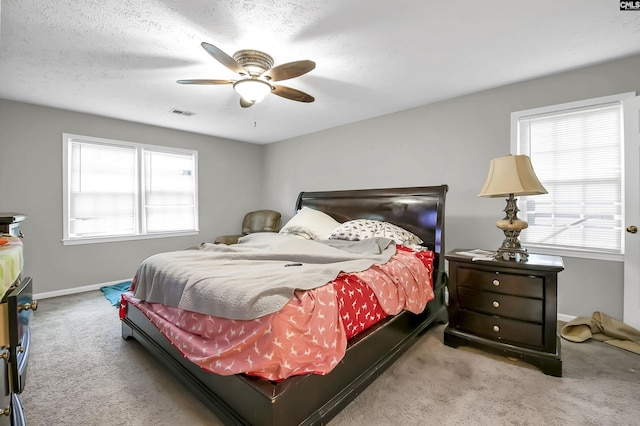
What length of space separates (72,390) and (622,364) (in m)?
3.79

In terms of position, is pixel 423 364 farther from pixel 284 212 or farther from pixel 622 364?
pixel 284 212

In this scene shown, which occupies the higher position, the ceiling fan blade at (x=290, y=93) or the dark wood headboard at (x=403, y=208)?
the ceiling fan blade at (x=290, y=93)

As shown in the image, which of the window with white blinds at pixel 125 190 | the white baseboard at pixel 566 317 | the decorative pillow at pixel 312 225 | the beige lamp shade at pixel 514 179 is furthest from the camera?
the window with white blinds at pixel 125 190

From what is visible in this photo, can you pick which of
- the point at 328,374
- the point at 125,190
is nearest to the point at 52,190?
the point at 125,190

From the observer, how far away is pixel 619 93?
2.49m

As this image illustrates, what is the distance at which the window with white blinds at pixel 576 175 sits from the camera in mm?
2553

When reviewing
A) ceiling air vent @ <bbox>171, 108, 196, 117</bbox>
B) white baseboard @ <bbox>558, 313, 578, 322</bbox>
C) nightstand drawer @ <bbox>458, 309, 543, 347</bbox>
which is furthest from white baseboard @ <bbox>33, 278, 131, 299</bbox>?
white baseboard @ <bbox>558, 313, 578, 322</bbox>

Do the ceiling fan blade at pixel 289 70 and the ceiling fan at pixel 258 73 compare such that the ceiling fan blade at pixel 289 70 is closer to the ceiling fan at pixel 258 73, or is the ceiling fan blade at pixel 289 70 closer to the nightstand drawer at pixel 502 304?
the ceiling fan at pixel 258 73

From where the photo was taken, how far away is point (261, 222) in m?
5.29

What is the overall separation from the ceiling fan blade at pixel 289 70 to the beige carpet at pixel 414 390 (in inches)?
86.8

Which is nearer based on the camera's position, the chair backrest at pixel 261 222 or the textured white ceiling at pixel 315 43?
the textured white ceiling at pixel 315 43

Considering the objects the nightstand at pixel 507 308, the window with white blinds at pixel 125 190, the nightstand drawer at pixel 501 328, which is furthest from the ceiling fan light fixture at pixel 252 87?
the window with white blinds at pixel 125 190

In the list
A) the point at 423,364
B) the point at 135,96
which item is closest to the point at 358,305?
the point at 423,364

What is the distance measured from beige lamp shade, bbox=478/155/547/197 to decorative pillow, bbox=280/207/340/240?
1738 millimetres
